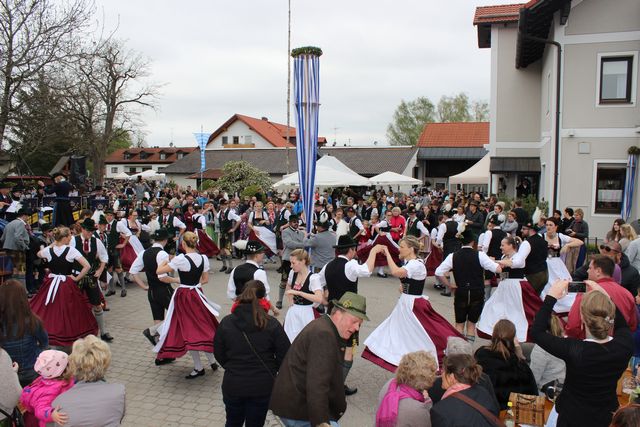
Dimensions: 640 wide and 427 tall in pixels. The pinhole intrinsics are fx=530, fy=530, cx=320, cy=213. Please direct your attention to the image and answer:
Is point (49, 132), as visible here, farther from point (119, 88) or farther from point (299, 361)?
point (119, 88)

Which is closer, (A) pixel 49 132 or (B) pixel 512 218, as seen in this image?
(B) pixel 512 218

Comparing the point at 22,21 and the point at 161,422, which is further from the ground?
the point at 22,21

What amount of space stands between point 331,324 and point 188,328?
3.44m

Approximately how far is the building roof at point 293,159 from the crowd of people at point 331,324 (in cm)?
3175

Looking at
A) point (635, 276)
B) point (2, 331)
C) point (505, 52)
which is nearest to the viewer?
point (2, 331)

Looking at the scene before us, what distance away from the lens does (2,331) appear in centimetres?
465

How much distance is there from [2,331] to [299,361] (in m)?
2.92

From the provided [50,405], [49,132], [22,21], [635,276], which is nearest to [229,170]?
[49,132]

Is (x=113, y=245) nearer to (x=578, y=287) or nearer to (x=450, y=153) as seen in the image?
(x=578, y=287)

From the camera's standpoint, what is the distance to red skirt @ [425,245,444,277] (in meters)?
12.5

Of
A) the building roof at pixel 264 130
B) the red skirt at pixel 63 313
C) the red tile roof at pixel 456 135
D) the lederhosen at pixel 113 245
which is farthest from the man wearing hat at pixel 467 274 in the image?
the building roof at pixel 264 130

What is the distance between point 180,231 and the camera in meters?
12.7

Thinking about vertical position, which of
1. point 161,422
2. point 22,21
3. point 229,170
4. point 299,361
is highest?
point 22,21

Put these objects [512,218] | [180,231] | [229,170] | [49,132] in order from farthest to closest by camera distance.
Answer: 1. [229,170]
2. [49,132]
3. [180,231]
4. [512,218]
